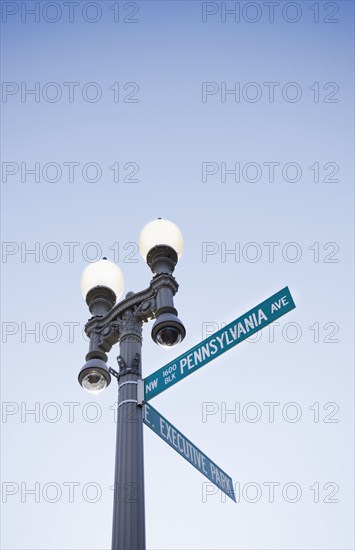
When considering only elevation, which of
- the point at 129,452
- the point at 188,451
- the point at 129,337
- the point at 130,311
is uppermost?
the point at 130,311

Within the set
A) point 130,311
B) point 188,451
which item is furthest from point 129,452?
point 130,311

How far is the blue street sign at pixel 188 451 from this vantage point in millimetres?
4941

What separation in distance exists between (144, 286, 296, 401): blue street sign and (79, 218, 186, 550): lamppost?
134mm

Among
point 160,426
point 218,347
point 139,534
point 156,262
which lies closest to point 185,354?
point 218,347

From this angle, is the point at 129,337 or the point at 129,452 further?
the point at 129,337

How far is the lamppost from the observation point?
423 cm

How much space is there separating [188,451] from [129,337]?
1.04 metres

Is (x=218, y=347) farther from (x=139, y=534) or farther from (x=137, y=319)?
(x=139, y=534)

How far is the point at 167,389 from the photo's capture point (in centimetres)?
502

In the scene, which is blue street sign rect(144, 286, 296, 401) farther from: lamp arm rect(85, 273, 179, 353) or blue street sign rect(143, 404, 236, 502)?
lamp arm rect(85, 273, 179, 353)

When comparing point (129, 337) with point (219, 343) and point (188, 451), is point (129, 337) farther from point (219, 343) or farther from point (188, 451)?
point (188, 451)

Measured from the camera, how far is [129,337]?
Answer: 5.41m

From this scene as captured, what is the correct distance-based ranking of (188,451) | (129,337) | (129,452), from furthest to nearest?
1. (129,337)
2. (188,451)
3. (129,452)

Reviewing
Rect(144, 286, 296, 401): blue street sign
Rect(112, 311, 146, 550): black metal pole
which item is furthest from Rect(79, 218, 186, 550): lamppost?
Rect(144, 286, 296, 401): blue street sign
